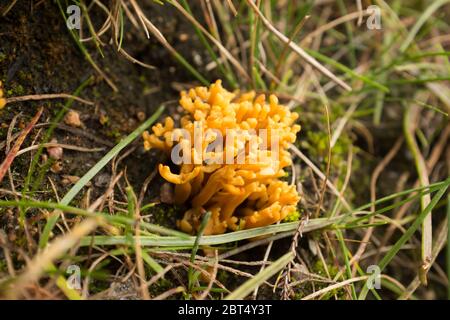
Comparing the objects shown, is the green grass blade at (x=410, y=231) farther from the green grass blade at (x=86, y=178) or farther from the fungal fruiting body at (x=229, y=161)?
the green grass blade at (x=86, y=178)

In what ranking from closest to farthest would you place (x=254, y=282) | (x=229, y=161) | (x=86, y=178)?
(x=254, y=282) → (x=86, y=178) → (x=229, y=161)

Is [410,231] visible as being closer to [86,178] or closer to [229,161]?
[229,161]

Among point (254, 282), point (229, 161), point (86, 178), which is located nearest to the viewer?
point (254, 282)

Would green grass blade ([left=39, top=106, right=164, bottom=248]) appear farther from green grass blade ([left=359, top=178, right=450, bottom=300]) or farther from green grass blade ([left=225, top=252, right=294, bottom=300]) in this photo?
green grass blade ([left=359, top=178, right=450, bottom=300])

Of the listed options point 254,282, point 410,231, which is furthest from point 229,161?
point 410,231

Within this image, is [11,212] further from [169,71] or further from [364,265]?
[364,265]

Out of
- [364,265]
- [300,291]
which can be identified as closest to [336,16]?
[364,265]

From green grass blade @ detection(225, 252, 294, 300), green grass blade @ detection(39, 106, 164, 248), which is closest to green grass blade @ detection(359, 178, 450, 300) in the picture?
green grass blade @ detection(225, 252, 294, 300)

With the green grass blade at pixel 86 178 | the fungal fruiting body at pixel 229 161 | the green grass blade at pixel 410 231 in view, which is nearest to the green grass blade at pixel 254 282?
the fungal fruiting body at pixel 229 161
